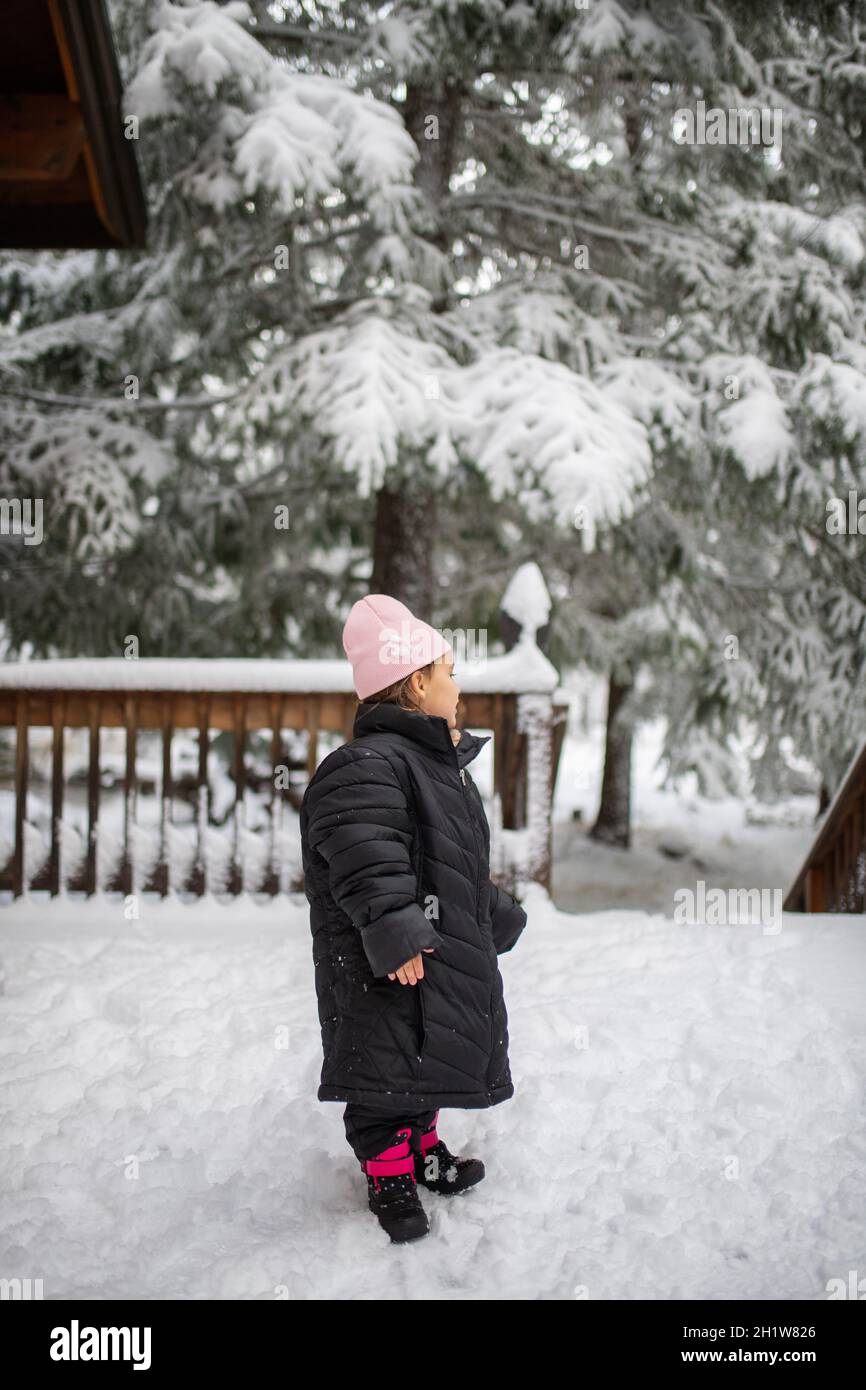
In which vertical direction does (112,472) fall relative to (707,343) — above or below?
below

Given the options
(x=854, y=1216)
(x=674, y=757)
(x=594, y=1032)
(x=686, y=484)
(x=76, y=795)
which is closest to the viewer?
(x=854, y=1216)

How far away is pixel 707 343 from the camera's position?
6.86 metres

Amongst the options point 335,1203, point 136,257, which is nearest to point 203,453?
point 136,257

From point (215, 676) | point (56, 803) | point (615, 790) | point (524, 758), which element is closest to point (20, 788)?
point (56, 803)

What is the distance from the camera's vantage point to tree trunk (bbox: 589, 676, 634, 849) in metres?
13.4

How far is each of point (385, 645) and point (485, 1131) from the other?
5.06 ft

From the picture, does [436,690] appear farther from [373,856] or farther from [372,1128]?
[372,1128]

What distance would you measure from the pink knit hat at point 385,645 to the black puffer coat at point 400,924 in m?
0.10

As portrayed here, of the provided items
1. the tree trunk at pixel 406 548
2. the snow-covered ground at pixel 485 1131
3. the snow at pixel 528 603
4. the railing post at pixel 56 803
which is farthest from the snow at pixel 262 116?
the snow-covered ground at pixel 485 1131

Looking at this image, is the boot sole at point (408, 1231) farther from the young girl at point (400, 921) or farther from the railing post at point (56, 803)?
the railing post at point (56, 803)

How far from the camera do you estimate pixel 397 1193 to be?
2455 millimetres

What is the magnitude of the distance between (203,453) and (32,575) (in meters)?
1.83

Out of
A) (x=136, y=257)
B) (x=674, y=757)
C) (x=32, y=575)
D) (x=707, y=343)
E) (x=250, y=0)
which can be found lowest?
(x=674, y=757)
